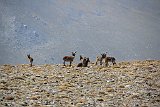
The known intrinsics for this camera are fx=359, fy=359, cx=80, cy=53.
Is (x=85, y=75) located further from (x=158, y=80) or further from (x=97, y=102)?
(x=97, y=102)

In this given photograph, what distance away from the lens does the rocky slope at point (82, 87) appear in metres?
24.9

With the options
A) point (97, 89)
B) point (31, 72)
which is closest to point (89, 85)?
point (97, 89)

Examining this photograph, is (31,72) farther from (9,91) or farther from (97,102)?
(97,102)

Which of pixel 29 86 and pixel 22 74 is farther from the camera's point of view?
pixel 22 74

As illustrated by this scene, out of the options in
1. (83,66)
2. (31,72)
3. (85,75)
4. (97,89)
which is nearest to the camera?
(97,89)

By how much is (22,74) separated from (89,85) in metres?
8.41

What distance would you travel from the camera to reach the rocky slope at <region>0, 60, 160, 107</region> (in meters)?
24.9

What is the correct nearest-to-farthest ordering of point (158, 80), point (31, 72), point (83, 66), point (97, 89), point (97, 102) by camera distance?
point (97, 102)
point (97, 89)
point (158, 80)
point (31, 72)
point (83, 66)

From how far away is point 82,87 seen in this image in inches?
1172

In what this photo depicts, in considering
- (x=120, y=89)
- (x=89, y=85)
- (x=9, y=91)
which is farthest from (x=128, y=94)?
(x=9, y=91)

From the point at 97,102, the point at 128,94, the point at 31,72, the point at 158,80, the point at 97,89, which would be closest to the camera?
the point at 97,102

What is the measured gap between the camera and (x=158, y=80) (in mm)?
32406

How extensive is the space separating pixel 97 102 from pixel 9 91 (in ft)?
24.1

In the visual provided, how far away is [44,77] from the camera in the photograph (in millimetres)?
34250
